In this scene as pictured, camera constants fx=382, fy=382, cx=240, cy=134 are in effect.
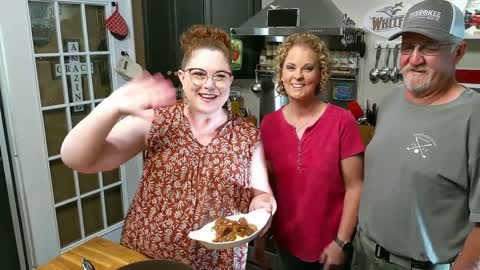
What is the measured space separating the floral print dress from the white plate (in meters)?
0.03

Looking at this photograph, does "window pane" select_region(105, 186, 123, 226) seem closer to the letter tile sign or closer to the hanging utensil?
the letter tile sign

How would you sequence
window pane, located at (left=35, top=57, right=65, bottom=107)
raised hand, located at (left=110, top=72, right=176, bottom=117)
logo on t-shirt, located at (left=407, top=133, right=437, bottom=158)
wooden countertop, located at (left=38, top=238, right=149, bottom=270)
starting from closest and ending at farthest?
raised hand, located at (left=110, top=72, right=176, bottom=117) < wooden countertop, located at (left=38, top=238, right=149, bottom=270) < logo on t-shirt, located at (left=407, top=133, right=437, bottom=158) < window pane, located at (left=35, top=57, right=65, bottom=107)

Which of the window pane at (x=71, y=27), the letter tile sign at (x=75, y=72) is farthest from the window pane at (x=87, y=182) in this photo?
the window pane at (x=71, y=27)

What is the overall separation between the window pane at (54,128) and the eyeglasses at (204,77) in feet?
4.89

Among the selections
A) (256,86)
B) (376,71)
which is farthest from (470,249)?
(256,86)

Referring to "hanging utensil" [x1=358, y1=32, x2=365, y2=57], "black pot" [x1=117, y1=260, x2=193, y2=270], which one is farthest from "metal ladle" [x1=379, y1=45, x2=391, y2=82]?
"black pot" [x1=117, y1=260, x2=193, y2=270]

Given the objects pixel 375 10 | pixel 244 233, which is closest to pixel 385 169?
pixel 244 233

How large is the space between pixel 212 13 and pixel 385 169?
177cm

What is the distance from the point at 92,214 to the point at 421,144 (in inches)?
84.0

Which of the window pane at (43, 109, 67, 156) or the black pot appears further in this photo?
the window pane at (43, 109, 67, 156)

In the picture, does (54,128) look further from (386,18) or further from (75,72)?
(386,18)

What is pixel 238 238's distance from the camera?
0.95m

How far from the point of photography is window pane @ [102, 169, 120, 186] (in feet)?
8.43

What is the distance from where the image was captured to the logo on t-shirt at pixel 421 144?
114cm
